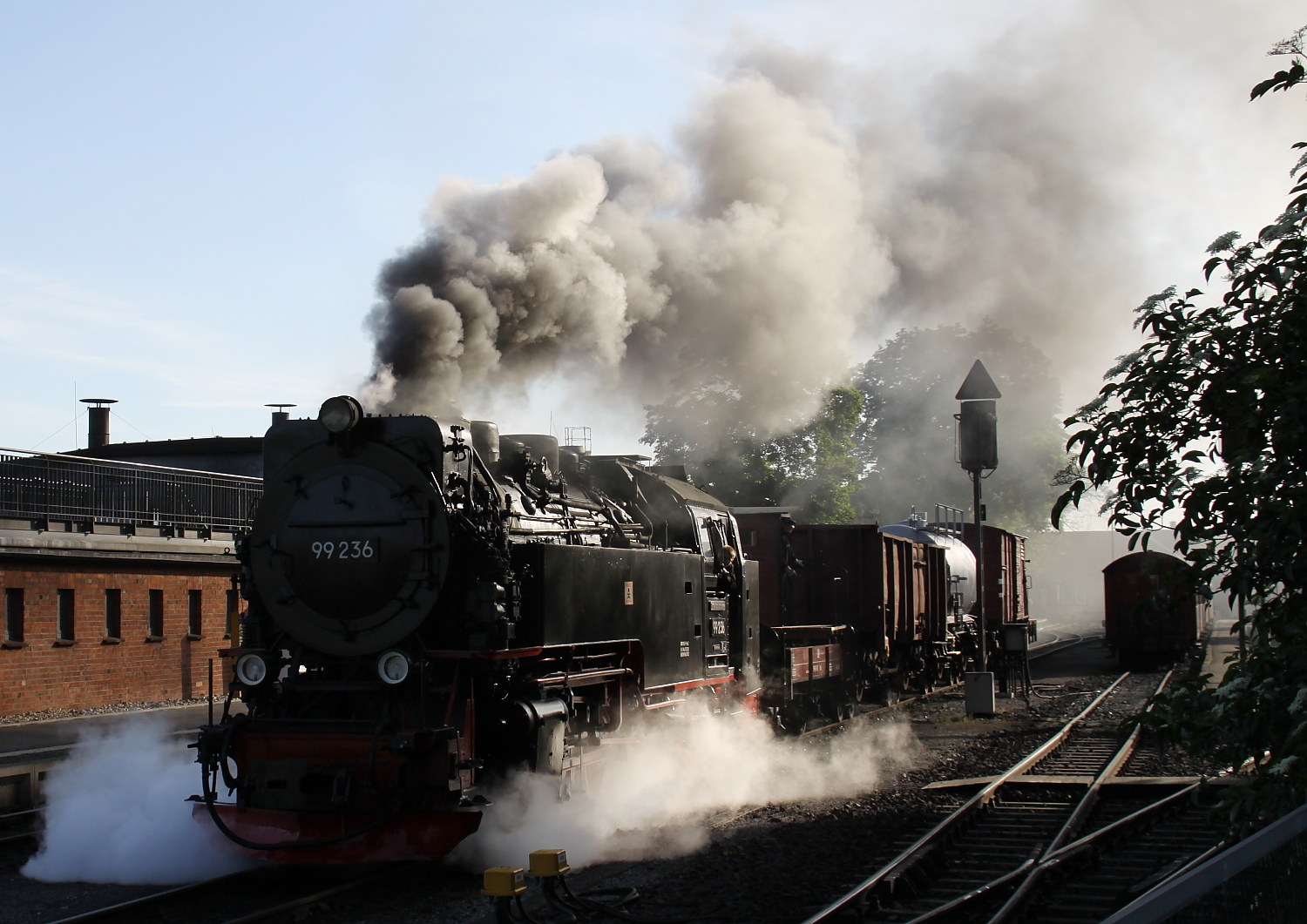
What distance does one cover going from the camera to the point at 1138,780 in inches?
420

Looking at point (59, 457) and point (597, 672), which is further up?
point (59, 457)

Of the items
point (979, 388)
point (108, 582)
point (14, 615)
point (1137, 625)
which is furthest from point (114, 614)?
point (1137, 625)

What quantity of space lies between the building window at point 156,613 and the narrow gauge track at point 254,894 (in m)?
12.4

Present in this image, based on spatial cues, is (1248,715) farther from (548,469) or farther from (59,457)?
(59,457)

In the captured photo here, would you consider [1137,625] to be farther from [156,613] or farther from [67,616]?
[67,616]

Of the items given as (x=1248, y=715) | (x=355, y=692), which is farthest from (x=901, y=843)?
(x=1248, y=715)

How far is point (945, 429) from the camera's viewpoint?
47500 mm

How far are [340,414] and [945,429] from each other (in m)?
42.0

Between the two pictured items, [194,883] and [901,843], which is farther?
[901,843]

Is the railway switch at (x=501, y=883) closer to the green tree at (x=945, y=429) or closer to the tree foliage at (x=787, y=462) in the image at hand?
the tree foliage at (x=787, y=462)

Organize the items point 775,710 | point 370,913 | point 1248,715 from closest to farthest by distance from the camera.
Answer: point 1248,715, point 370,913, point 775,710

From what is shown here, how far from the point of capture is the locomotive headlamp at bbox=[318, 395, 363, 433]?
7.65 metres

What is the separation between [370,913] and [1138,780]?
6995 millimetres

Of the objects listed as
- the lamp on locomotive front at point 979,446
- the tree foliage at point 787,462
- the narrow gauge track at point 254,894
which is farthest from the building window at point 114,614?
the tree foliage at point 787,462
